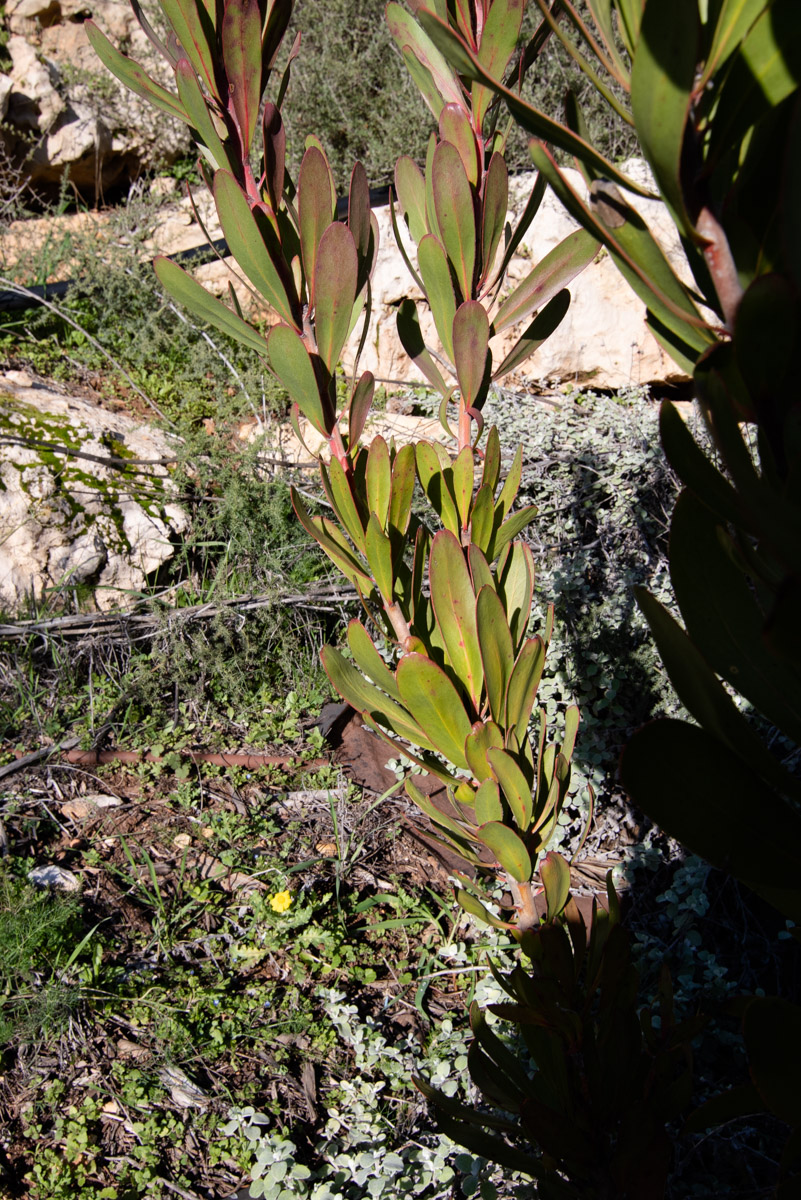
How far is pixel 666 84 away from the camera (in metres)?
0.50

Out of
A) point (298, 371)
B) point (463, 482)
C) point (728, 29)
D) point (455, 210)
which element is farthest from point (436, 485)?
point (728, 29)

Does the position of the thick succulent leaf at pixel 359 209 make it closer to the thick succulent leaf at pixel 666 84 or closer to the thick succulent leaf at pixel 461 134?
the thick succulent leaf at pixel 461 134

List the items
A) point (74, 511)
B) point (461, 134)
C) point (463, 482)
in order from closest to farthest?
point (461, 134) < point (463, 482) < point (74, 511)

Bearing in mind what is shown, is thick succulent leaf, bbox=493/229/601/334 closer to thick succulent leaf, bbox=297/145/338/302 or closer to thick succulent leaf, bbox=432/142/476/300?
thick succulent leaf, bbox=432/142/476/300

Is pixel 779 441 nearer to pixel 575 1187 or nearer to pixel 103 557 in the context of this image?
pixel 575 1187

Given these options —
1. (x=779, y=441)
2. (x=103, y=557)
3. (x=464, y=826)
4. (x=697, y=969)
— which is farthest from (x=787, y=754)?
(x=103, y=557)

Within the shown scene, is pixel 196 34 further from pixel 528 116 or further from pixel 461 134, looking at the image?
pixel 528 116

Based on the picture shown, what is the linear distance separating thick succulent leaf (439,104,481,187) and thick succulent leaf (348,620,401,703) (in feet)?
2.24

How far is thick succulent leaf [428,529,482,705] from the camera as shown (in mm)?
1048

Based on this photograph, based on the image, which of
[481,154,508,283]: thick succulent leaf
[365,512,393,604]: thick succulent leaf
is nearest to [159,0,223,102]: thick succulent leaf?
[481,154,508,283]: thick succulent leaf

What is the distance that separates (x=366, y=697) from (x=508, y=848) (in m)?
0.32

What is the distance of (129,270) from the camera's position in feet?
15.5

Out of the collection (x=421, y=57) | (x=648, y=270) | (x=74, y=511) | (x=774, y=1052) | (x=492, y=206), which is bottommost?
(x=774, y=1052)

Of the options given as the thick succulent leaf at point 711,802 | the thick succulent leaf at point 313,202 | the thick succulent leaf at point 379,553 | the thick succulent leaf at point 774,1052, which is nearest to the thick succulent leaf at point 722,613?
the thick succulent leaf at point 711,802
